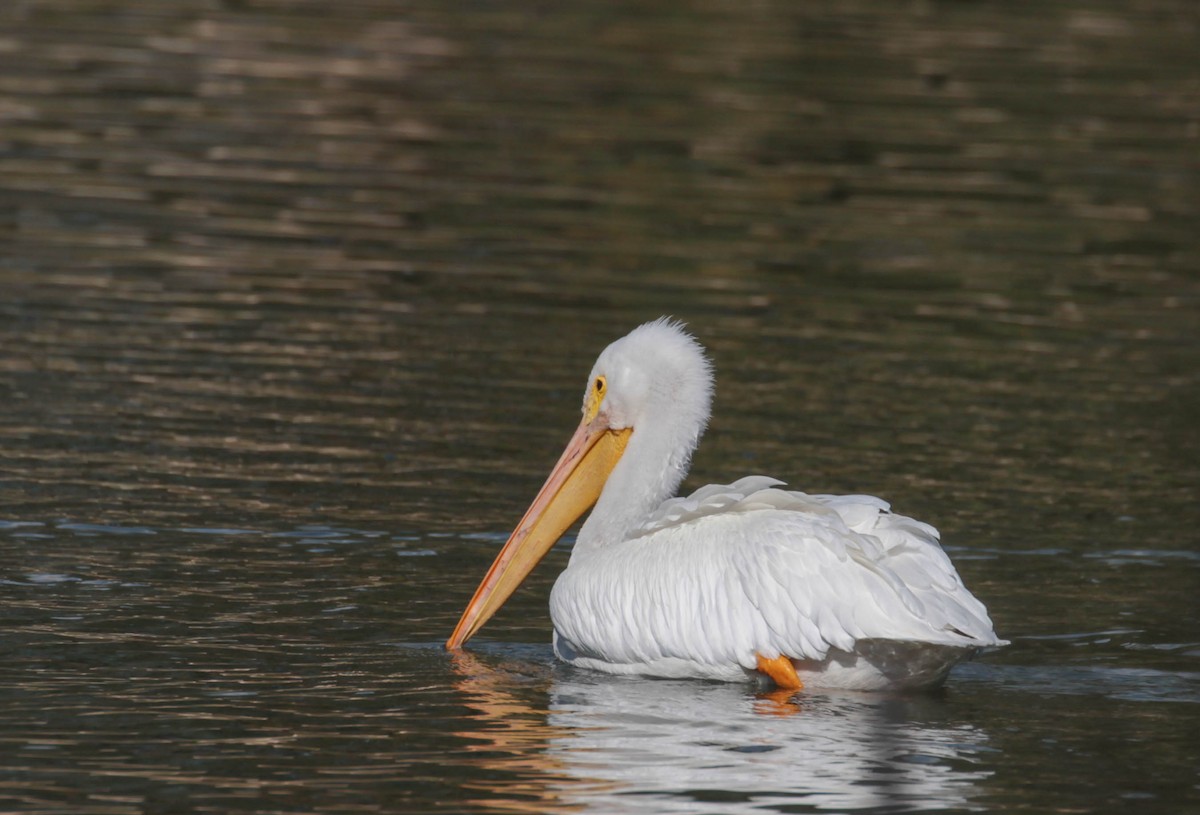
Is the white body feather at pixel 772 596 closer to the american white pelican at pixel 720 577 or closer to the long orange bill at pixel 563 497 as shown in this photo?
the american white pelican at pixel 720 577

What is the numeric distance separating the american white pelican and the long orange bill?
1 cm

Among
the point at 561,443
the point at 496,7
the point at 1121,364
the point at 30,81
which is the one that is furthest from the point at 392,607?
the point at 496,7

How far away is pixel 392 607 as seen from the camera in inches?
287

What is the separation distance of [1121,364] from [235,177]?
22.4ft

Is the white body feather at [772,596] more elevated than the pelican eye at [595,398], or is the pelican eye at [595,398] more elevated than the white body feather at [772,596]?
the pelican eye at [595,398]

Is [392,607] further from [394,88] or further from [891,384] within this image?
[394,88]

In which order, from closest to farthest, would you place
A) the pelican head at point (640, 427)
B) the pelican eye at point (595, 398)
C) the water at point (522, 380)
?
the water at point (522, 380) < the pelican head at point (640, 427) < the pelican eye at point (595, 398)

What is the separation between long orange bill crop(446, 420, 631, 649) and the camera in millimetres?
7305

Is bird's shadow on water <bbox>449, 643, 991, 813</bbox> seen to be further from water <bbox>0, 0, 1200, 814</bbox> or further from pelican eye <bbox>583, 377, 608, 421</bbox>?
pelican eye <bbox>583, 377, 608, 421</bbox>

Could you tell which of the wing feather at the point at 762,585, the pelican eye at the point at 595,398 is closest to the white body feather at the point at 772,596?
the wing feather at the point at 762,585

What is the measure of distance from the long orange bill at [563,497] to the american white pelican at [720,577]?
0.01 m

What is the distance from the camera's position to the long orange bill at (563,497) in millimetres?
7305

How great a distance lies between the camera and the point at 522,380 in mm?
10492

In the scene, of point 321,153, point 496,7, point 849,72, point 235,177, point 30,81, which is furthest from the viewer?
point 496,7
